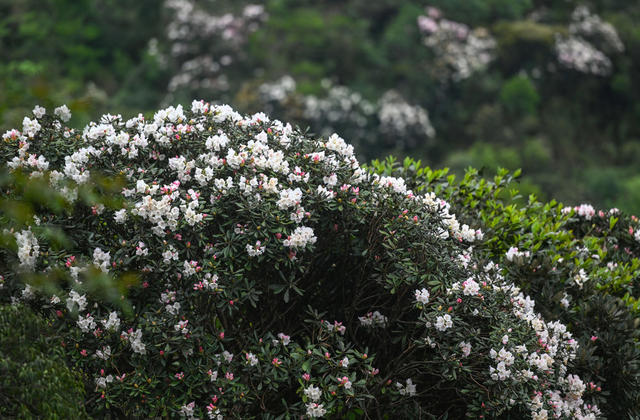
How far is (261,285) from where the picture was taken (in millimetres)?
4324

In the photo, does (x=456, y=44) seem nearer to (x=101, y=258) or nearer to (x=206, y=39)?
(x=206, y=39)

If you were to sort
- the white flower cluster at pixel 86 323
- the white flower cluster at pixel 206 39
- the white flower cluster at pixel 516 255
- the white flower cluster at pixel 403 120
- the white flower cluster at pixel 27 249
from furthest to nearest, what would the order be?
the white flower cluster at pixel 206 39
the white flower cluster at pixel 403 120
the white flower cluster at pixel 516 255
the white flower cluster at pixel 86 323
the white flower cluster at pixel 27 249

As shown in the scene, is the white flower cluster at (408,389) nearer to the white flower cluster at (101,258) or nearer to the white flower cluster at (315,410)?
the white flower cluster at (315,410)

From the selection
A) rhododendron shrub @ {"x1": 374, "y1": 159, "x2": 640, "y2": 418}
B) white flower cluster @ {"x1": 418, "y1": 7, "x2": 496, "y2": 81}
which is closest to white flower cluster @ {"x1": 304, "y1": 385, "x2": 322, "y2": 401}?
rhododendron shrub @ {"x1": 374, "y1": 159, "x2": 640, "y2": 418}

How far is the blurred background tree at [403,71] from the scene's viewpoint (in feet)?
70.7

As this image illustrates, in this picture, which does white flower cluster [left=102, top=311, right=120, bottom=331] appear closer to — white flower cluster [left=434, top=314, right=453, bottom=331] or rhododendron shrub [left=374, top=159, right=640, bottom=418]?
white flower cluster [left=434, top=314, right=453, bottom=331]

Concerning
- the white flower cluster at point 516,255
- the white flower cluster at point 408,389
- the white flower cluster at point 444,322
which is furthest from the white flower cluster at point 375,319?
the white flower cluster at point 516,255

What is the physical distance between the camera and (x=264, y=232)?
4.05 meters

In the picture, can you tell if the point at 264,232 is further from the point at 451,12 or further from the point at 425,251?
the point at 451,12

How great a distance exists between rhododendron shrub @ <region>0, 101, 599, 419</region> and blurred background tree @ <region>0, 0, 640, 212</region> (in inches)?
648

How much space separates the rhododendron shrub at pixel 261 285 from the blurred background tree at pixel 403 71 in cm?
1647

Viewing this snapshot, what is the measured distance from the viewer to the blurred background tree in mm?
21562

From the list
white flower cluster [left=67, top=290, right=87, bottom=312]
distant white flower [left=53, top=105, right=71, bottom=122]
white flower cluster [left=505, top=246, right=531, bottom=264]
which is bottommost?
white flower cluster [left=505, top=246, right=531, bottom=264]

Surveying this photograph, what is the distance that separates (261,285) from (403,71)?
19.1 meters
